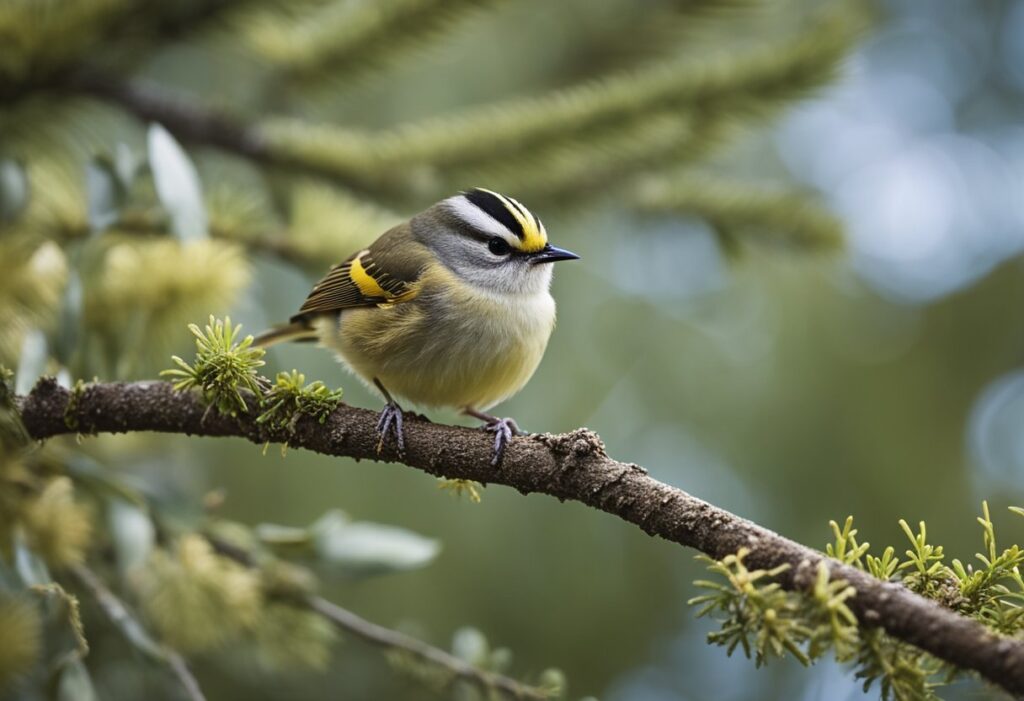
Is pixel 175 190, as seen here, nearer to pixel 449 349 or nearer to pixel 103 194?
pixel 103 194

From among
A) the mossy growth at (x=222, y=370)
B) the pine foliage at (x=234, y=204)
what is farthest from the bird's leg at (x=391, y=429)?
the mossy growth at (x=222, y=370)

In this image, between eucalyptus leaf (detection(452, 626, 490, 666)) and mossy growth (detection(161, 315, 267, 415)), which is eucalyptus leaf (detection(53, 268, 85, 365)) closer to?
mossy growth (detection(161, 315, 267, 415))

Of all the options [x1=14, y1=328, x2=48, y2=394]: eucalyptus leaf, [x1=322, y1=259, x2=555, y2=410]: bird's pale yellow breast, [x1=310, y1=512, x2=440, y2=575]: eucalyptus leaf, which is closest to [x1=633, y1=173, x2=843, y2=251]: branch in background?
[x1=322, y1=259, x2=555, y2=410]: bird's pale yellow breast

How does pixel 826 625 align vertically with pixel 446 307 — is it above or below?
below

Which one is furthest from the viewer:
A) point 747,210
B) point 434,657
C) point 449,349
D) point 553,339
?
point 553,339

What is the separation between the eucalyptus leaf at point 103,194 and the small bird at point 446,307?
0.72 metres

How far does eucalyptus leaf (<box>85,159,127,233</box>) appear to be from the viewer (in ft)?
7.25

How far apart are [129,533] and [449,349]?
0.94 metres

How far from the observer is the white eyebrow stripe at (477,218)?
289 cm

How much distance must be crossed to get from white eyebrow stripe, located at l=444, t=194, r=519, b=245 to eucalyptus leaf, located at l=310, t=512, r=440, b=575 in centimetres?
103

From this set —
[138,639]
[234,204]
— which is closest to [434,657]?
[138,639]

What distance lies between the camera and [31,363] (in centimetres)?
189

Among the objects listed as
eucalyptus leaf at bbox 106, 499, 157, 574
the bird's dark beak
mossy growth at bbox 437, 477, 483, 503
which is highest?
the bird's dark beak

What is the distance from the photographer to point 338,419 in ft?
5.56
